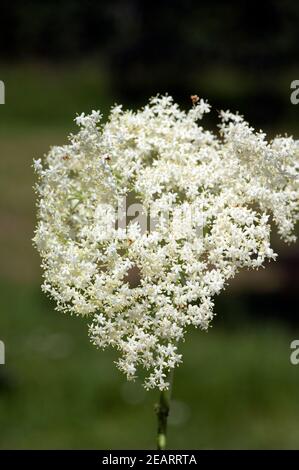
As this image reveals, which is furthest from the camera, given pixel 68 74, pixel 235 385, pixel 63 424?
pixel 68 74

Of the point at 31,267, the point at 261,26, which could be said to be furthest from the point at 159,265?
the point at 261,26

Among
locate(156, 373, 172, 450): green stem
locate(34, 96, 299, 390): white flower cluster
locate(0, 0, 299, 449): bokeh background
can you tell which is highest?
locate(0, 0, 299, 449): bokeh background

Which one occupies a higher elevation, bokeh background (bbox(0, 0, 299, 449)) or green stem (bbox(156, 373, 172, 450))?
bokeh background (bbox(0, 0, 299, 449))

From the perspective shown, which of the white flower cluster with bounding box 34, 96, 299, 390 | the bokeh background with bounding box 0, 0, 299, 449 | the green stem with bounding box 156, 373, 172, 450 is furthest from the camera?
the bokeh background with bounding box 0, 0, 299, 449

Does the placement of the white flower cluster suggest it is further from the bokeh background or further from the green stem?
the bokeh background

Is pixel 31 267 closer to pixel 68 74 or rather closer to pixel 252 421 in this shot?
pixel 252 421

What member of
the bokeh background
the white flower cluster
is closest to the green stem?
the white flower cluster

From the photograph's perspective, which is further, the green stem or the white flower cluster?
the green stem

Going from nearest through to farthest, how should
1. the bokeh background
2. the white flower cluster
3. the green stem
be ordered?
the white flower cluster, the green stem, the bokeh background
